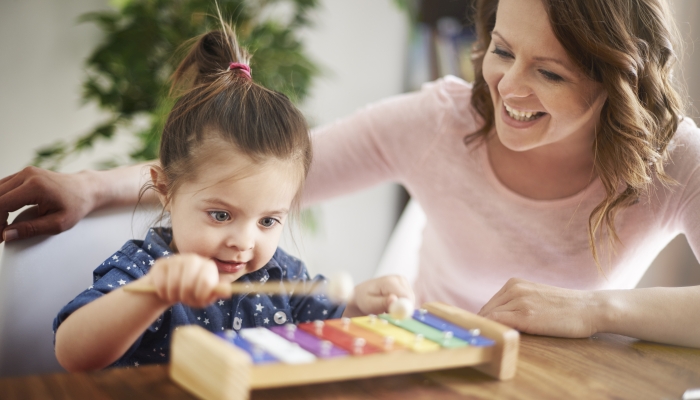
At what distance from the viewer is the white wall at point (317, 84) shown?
2.52 meters

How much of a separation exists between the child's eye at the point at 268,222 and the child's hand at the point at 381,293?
23cm

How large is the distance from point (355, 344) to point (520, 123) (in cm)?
71

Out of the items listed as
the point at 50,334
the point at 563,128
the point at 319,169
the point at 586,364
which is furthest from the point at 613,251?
the point at 50,334

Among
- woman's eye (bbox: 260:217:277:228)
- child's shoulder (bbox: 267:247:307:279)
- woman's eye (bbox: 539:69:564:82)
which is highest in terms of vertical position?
woman's eye (bbox: 539:69:564:82)

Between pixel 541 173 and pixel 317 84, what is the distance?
6.27 feet

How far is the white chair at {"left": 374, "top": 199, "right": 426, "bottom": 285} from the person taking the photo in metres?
1.90

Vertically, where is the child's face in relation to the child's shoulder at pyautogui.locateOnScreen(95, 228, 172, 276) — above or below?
above

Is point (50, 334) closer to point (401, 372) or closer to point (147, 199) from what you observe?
point (147, 199)

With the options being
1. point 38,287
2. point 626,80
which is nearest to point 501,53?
point 626,80

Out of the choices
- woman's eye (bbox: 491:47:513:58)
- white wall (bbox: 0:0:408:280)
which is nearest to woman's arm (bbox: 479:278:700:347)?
woman's eye (bbox: 491:47:513:58)

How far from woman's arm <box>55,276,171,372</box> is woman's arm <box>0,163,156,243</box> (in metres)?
0.25

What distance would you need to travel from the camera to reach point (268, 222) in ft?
3.60

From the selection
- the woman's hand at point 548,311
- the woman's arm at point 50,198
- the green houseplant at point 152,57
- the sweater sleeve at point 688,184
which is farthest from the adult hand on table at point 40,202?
the sweater sleeve at point 688,184

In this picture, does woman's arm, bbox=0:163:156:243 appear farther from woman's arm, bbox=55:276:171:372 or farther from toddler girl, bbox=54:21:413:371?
woman's arm, bbox=55:276:171:372
